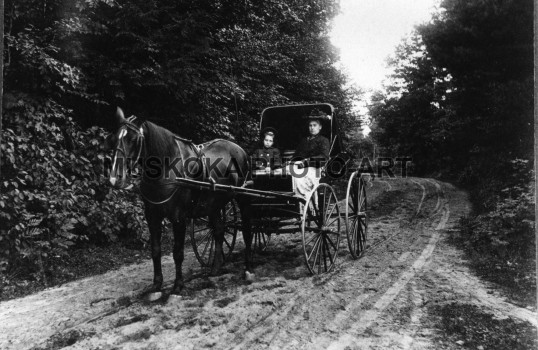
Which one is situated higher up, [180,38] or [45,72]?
[180,38]

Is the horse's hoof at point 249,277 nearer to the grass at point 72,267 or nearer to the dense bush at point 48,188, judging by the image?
the grass at point 72,267

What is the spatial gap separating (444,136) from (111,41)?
24.0m

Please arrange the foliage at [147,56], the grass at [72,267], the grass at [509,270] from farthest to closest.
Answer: the foliage at [147,56] < the grass at [72,267] < the grass at [509,270]

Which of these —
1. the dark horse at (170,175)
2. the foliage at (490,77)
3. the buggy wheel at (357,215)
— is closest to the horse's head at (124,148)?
the dark horse at (170,175)

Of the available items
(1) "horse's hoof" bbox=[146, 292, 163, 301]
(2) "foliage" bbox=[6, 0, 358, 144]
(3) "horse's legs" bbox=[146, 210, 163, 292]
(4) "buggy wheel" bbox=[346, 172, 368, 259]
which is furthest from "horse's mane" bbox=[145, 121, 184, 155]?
(4) "buggy wheel" bbox=[346, 172, 368, 259]

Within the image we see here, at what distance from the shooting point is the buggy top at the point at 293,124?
25.1 feet

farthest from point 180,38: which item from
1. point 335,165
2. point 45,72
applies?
point 335,165

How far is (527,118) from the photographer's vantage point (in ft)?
28.7

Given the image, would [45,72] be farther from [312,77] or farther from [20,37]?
[312,77]

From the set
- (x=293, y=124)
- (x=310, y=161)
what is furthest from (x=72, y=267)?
(x=293, y=124)

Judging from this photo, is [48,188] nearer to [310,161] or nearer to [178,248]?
[178,248]

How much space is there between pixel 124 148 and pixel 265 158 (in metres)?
3.22

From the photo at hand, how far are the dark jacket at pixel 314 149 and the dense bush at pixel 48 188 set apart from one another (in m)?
3.47

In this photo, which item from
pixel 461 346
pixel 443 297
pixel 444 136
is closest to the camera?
pixel 461 346
